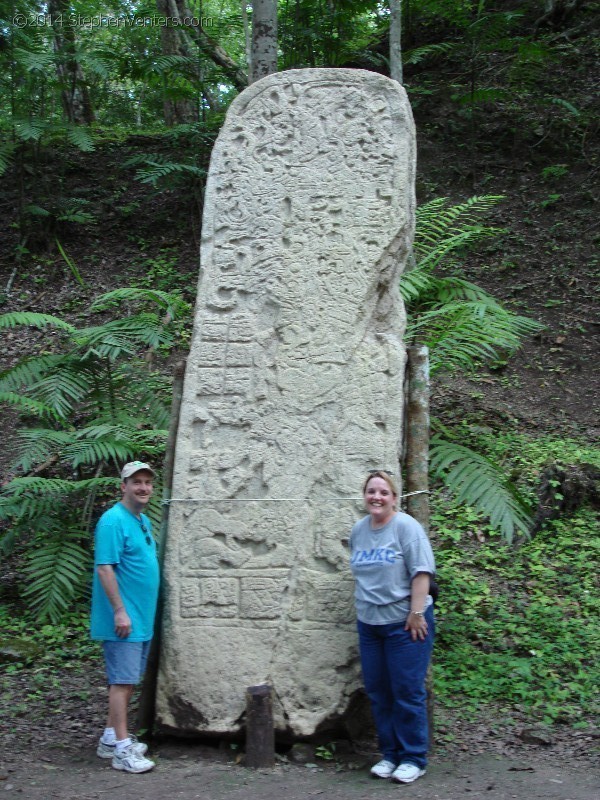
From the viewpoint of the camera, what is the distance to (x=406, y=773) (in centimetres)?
401

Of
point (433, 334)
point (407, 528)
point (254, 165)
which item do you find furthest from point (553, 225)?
point (407, 528)

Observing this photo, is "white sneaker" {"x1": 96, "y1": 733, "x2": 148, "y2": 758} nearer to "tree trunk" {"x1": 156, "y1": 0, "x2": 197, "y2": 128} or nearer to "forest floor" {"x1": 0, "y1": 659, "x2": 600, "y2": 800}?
"forest floor" {"x1": 0, "y1": 659, "x2": 600, "y2": 800}

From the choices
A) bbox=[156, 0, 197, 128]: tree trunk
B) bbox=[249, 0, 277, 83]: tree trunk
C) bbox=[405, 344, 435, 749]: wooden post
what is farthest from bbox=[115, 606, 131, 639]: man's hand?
bbox=[156, 0, 197, 128]: tree trunk

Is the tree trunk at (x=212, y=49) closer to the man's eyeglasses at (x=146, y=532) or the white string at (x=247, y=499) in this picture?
the white string at (x=247, y=499)

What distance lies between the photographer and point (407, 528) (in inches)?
161

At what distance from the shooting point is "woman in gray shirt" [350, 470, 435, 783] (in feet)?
13.2

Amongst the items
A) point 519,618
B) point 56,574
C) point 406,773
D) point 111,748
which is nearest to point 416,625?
point 406,773

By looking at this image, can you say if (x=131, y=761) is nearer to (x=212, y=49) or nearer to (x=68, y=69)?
(x=68, y=69)

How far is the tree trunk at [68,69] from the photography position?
33.8 ft

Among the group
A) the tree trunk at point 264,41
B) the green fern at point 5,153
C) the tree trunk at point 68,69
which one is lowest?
the green fern at point 5,153

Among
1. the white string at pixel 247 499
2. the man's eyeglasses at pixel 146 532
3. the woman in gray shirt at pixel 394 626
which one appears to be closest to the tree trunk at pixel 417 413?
the white string at pixel 247 499

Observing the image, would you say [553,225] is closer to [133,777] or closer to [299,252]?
[299,252]

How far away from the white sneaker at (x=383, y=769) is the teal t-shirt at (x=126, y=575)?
117 cm

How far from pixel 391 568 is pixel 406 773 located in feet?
2.87
